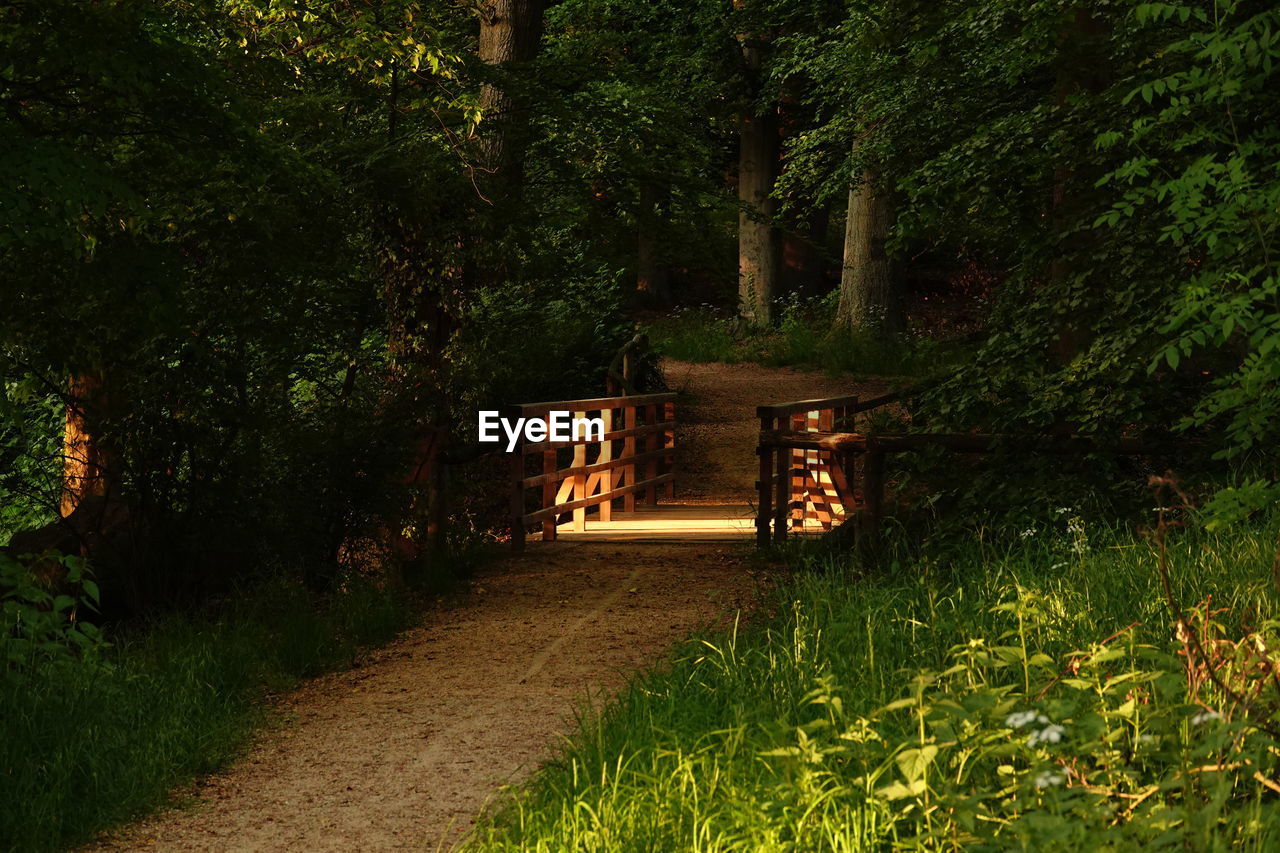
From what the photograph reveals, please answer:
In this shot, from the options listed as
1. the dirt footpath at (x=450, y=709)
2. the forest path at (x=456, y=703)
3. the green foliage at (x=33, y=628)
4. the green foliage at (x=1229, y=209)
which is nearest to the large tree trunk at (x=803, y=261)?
the forest path at (x=456, y=703)

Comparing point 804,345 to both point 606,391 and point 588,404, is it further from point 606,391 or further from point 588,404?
point 588,404

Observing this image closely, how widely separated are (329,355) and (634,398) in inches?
138

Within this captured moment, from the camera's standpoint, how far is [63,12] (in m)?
7.80

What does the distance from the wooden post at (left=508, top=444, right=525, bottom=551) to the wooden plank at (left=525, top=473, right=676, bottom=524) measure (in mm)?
193

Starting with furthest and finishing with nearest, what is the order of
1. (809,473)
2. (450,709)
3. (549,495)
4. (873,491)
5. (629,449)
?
(629,449) → (809,473) → (549,495) → (873,491) → (450,709)

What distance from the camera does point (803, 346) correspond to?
2356cm

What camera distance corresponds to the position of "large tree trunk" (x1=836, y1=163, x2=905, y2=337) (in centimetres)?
2381

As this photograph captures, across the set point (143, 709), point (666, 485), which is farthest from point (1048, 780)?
point (666, 485)

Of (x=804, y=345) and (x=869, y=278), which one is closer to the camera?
(x=804, y=345)

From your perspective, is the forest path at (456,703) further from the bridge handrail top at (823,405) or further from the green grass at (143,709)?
the bridge handrail top at (823,405)

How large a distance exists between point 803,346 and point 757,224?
11.3 feet

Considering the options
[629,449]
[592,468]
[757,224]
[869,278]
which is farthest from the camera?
[757,224]

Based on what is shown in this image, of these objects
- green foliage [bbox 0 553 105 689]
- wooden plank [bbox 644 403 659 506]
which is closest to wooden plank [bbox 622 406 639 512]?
wooden plank [bbox 644 403 659 506]

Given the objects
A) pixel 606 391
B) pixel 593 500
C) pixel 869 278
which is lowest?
pixel 593 500
